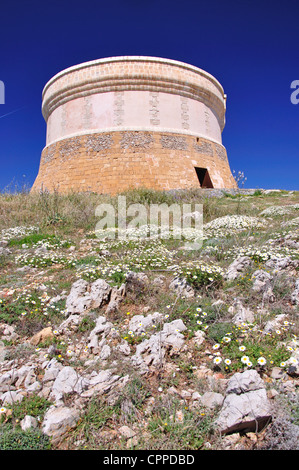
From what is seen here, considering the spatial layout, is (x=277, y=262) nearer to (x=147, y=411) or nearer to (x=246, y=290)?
(x=246, y=290)

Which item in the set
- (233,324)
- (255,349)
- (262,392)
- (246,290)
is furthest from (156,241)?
(262,392)

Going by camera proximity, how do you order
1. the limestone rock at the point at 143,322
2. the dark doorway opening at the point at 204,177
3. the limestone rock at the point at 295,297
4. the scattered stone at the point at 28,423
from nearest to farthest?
the scattered stone at the point at 28,423, the limestone rock at the point at 143,322, the limestone rock at the point at 295,297, the dark doorway opening at the point at 204,177

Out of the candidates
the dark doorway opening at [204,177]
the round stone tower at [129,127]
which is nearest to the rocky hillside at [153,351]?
the round stone tower at [129,127]

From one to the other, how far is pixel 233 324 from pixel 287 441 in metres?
1.08

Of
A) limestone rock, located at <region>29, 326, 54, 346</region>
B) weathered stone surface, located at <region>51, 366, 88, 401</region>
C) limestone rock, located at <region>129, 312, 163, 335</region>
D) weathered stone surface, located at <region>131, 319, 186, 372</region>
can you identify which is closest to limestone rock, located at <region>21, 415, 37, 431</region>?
weathered stone surface, located at <region>51, 366, 88, 401</region>

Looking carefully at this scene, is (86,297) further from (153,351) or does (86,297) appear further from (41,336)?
(153,351)

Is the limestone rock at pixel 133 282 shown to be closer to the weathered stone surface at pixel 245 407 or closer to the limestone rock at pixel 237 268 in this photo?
the limestone rock at pixel 237 268

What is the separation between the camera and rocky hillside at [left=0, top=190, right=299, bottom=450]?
189 centimetres

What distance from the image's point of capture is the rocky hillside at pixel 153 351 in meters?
1.89

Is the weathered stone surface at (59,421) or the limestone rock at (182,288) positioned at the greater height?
the limestone rock at (182,288)

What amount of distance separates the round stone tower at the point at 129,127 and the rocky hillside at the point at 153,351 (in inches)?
345

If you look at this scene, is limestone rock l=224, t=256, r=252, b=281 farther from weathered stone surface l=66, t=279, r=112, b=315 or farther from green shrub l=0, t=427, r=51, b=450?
green shrub l=0, t=427, r=51, b=450

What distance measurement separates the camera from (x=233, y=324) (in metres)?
2.73

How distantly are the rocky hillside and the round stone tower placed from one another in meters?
8.76
